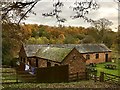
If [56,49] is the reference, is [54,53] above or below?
below

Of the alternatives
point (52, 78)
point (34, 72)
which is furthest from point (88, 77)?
point (34, 72)

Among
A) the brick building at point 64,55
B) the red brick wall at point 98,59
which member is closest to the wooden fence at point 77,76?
the brick building at point 64,55

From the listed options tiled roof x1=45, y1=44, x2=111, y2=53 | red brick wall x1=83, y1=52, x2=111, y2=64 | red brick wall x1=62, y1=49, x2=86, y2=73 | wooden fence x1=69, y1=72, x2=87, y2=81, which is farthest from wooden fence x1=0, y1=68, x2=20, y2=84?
red brick wall x1=83, y1=52, x2=111, y2=64

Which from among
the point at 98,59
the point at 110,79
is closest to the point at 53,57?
the point at 110,79

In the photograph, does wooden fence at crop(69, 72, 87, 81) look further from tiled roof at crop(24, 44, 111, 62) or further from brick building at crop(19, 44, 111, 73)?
tiled roof at crop(24, 44, 111, 62)

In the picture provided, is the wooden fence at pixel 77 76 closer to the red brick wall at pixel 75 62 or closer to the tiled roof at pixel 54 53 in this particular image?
the red brick wall at pixel 75 62

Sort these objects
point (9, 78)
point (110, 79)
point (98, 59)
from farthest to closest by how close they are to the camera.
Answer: point (98, 59) < point (9, 78) < point (110, 79)

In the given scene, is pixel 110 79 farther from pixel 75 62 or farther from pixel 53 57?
pixel 53 57

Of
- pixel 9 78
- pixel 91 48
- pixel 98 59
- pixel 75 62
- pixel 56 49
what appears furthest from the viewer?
pixel 98 59

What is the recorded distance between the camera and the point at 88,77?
15.8 m

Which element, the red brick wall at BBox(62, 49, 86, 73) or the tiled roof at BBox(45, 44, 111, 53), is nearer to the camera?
the red brick wall at BBox(62, 49, 86, 73)

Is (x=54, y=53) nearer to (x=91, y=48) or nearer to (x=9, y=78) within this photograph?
(x=9, y=78)

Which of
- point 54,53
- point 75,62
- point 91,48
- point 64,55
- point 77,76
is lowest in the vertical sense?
point 91,48

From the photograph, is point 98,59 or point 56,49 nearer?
point 56,49
